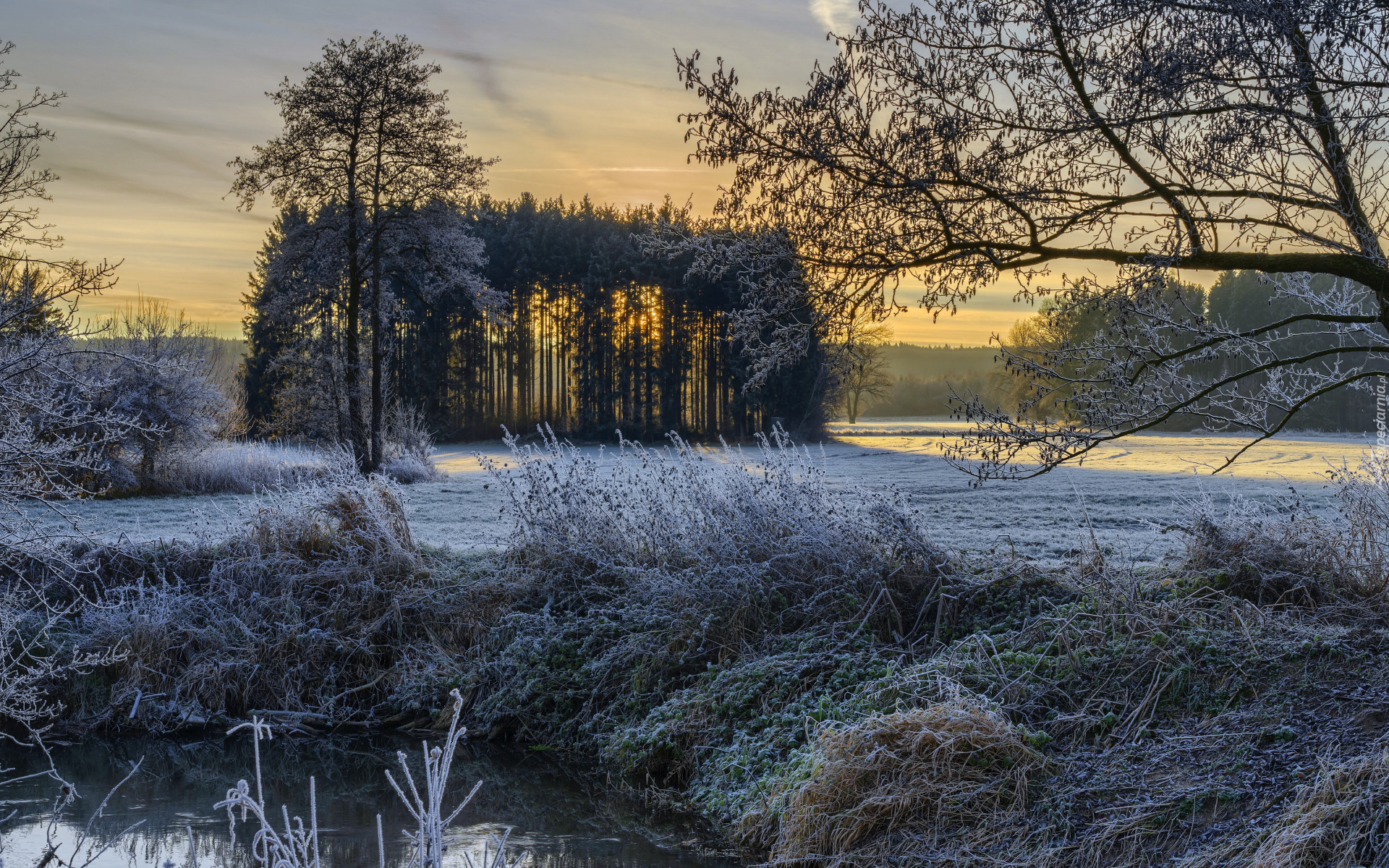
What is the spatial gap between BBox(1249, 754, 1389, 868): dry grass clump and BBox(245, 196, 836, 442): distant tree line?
27.8m

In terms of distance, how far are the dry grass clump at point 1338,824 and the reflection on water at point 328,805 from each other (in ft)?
9.55

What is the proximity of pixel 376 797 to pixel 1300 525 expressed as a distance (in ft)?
23.2

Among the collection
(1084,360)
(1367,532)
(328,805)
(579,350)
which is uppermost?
(579,350)

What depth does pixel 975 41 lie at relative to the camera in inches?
211

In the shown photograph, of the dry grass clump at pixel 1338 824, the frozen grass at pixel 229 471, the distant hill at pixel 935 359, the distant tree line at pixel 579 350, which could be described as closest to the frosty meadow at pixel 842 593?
the dry grass clump at pixel 1338 824

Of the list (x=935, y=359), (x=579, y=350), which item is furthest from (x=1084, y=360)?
(x=935, y=359)

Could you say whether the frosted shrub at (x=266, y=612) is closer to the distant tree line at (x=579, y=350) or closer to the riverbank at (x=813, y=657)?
the riverbank at (x=813, y=657)

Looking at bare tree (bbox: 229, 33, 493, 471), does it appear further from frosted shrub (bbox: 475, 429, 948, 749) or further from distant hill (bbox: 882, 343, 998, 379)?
distant hill (bbox: 882, 343, 998, 379)

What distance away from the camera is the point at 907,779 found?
536 centimetres

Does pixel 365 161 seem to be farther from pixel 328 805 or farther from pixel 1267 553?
pixel 1267 553

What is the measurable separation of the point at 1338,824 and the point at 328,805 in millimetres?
6253

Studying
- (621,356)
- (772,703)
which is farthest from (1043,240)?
(621,356)

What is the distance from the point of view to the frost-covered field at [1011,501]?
10344 millimetres

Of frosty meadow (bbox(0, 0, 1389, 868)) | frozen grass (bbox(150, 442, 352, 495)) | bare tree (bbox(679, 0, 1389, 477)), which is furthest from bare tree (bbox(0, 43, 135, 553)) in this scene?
frozen grass (bbox(150, 442, 352, 495))
